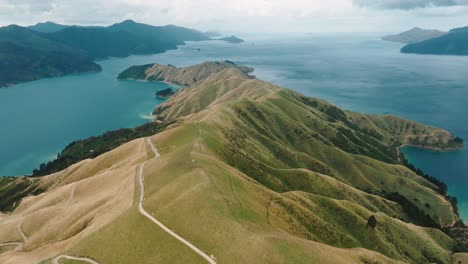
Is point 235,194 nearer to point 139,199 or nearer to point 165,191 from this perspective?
point 165,191

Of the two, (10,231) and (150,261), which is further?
(10,231)

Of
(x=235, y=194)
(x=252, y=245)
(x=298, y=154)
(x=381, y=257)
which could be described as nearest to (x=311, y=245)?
(x=252, y=245)

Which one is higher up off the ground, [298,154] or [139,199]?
[139,199]

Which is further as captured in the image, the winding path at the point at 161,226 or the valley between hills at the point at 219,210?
the valley between hills at the point at 219,210

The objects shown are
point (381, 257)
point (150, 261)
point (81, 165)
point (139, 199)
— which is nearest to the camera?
point (150, 261)

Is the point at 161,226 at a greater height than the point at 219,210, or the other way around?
the point at 219,210

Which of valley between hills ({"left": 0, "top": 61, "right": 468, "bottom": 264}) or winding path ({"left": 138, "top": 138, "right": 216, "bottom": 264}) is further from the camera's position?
valley between hills ({"left": 0, "top": 61, "right": 468, "bottom": 264})

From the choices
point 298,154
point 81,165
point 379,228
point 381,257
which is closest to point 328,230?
point 381,257

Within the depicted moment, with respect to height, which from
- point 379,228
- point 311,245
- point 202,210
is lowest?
point 379,228

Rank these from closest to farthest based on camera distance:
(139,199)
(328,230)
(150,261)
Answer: (150,261) → (139,199) → (328,230)

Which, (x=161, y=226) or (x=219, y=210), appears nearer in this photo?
(x=161, y=226)
